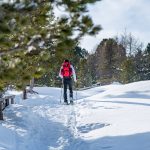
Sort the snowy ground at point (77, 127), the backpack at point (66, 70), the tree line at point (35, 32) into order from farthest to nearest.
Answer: the backpack at point (66, 70) → the snowy ground at point (77, 127) → the tree line at point (35, 32)

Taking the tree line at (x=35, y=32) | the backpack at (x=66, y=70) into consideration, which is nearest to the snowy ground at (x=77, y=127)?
the backpack at (x=66, y=70)

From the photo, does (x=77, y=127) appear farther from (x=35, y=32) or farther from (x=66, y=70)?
(x=35, y=32)

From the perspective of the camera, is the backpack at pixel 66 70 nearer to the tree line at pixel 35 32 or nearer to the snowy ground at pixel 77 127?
the snowy ground at pixel 77 127

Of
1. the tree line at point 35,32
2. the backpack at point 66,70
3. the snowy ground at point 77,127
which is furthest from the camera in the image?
the backpack at point 66,70

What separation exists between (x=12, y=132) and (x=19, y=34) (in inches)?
221

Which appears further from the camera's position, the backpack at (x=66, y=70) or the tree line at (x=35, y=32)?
the backpack at (x=66, y=70)

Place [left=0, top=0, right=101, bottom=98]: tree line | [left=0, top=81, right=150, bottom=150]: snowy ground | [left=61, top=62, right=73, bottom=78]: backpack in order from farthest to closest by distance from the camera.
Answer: [left=61, top=62, right=73, bottom=78]: backpack → [left=0, top=81, right=150, bottom=150]: snowy ground → [left=0, top=0, right=101, bottom=98]: tree line

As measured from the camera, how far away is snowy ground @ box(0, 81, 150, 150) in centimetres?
1092

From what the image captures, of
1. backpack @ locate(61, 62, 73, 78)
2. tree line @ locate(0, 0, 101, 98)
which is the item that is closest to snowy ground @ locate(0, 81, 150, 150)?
backpack @ locate(61, 62, 73, 78)

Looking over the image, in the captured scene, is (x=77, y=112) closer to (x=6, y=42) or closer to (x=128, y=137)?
(x=128, y=137)

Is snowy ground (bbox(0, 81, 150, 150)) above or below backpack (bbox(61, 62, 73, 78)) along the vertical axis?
below

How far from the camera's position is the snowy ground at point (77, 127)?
10.9 metres

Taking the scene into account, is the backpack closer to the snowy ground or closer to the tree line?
the snowy ground

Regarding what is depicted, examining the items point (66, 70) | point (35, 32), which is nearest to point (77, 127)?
point (66, 70)
